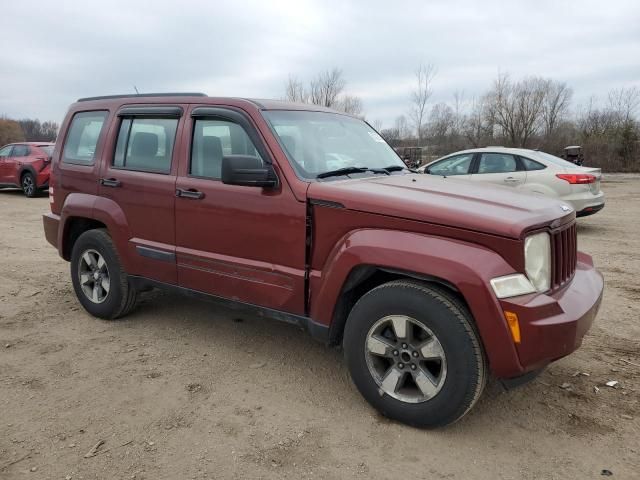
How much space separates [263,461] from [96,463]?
2.86 ft

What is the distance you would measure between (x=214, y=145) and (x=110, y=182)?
1.17 m

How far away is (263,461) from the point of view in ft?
8.89

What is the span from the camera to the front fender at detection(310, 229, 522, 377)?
103 inches

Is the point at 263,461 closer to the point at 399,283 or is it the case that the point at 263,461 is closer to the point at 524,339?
the point at 399,283

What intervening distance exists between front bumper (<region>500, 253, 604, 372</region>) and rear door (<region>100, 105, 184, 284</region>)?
2649mm

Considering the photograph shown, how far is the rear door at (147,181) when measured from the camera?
4.06 meters

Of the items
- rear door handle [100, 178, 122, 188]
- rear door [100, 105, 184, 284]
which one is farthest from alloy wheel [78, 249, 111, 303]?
rear door handle [100, 178, 122, 188]

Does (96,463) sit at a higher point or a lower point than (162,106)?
lower

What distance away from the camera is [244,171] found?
3248 mm

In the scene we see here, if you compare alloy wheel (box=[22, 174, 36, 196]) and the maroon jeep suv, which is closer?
the maroon jeep suv

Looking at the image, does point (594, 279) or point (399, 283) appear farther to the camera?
point (594, 279)

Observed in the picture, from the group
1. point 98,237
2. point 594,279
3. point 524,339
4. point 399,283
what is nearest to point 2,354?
point 98,237

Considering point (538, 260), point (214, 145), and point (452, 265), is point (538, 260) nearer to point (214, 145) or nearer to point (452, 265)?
point (452, 265)

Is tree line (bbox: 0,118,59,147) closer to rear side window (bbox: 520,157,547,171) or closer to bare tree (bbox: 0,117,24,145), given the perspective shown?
bare tree (bbox: 0,117,24,145)
